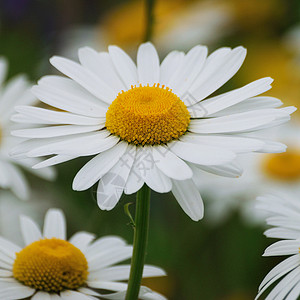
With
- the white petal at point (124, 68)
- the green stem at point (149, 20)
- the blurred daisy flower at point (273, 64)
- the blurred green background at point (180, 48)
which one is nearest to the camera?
the white petal at point (124, 68)

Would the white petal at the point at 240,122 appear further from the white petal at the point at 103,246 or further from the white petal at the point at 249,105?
the white petal at the point at 103,246

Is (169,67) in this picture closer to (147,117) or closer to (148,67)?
(148,67)

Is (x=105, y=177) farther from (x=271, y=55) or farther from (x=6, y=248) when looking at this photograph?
(x=271, y=55)

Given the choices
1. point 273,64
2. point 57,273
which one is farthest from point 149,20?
point 273,64

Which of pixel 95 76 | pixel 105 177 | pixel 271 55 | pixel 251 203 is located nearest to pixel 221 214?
pixel 251 203

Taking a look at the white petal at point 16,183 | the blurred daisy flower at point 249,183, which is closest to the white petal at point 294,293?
the white petal at point 16,183

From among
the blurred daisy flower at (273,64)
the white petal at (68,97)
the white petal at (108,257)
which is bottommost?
the white petal at (108,257)

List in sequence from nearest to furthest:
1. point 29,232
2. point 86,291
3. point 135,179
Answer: point 135,179
point 86,291
point 29,232

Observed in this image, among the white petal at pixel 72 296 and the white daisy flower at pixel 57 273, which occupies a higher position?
the white daisy flower at pixel 57 273
